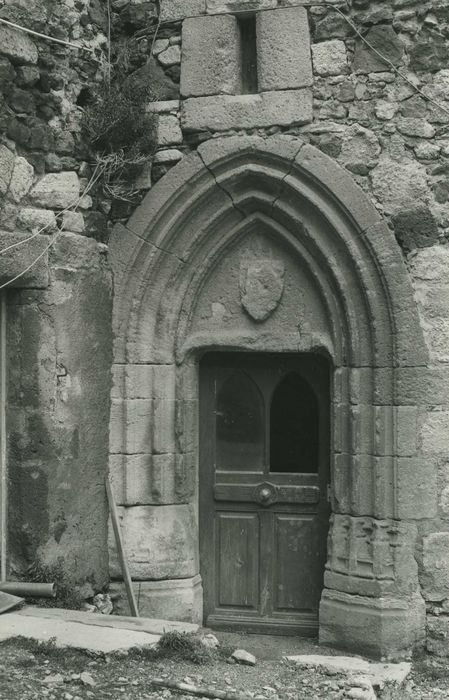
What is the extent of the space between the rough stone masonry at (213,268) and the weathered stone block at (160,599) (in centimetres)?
1

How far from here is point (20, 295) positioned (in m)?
5.20

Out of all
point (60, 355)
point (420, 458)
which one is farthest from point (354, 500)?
point (60, 355)

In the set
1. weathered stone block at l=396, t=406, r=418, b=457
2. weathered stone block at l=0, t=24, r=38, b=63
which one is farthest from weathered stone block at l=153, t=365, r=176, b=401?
weathered stone block at l=0, t=24, r=38, b=63

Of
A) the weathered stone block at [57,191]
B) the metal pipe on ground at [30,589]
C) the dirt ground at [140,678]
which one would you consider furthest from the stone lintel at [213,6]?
the dirt ground at [140,678]

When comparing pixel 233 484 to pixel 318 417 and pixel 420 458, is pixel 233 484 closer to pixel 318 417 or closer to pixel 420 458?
pixel 318 417

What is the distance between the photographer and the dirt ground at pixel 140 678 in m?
4.00

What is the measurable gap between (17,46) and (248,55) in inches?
57.8

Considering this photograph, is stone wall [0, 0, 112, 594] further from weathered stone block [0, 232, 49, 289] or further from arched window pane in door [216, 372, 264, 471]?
arched window pane in door [216, 372, 264, 471]

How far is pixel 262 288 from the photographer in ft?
18.8

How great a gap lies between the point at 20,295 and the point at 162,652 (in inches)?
83.6

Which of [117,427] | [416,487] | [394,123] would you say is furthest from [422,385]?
[117,427]

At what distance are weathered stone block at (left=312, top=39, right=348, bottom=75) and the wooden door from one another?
1774mm

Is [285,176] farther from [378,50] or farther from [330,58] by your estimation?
[378,50]

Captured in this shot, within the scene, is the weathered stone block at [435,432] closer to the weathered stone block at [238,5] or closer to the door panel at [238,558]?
the door panel at [238,558]
